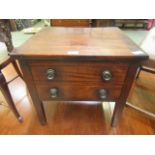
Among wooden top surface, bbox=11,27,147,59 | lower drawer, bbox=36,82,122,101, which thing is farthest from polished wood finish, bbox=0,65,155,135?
wooden top surface, bbox=11,27,147,59

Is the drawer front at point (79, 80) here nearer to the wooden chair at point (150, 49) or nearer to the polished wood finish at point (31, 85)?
the polished wood finish at point (31, 85)

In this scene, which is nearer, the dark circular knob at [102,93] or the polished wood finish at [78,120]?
the dark circular knob at [102,93]

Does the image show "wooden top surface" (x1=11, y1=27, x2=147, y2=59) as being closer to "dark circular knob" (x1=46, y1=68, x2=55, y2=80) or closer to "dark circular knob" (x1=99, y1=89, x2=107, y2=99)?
"dark circular knob" (x1=46, y1=68, x2=55, y2=80)

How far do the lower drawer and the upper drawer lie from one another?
1.5 inches

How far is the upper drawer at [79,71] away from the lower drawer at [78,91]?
0.04m

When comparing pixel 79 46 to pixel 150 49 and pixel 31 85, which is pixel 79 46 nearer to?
pixel 31 85

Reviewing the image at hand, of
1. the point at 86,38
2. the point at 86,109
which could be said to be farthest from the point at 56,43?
the point at 86,109

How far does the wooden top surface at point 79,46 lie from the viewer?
1.97 feet

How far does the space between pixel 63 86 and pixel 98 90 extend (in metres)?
0.20

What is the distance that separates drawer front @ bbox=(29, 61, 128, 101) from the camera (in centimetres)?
65

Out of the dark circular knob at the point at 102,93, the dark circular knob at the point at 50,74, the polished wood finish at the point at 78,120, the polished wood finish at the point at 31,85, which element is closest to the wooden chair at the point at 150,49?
the dark circular knob at the point at 102,93

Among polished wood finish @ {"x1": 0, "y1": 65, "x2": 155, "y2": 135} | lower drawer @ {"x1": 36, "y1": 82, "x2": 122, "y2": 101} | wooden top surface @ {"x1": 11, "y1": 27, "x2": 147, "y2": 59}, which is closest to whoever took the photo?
wooden top surface @ {"x1": 11, "y1": 27, "x2": 147, "y2": 59}
